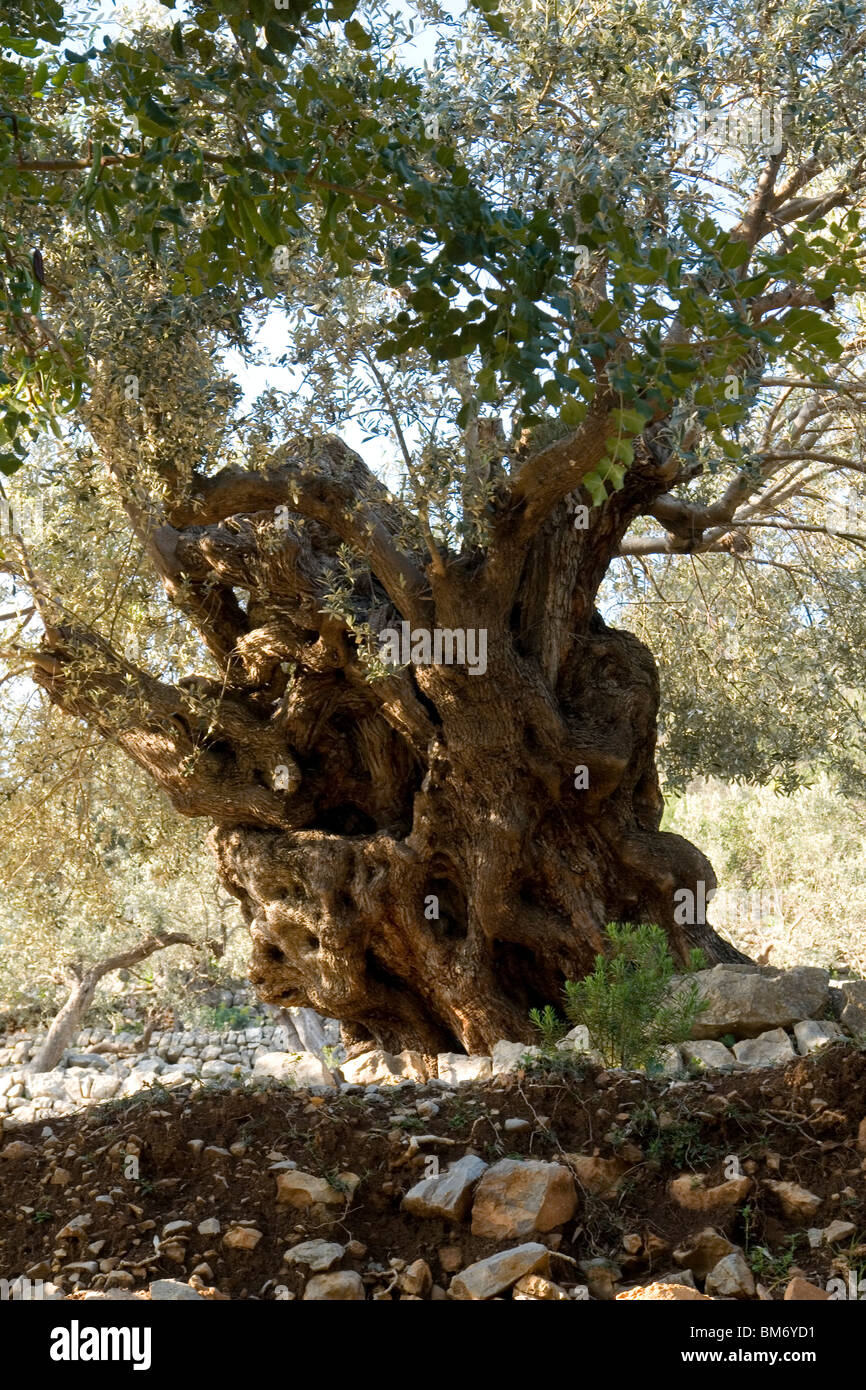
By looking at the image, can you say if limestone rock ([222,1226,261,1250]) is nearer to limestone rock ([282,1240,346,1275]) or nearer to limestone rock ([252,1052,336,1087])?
limestone rock ([282,1240,346,1275])

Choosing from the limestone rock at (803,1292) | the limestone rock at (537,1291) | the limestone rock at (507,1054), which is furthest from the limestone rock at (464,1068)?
the limestone rock at (803,1292)

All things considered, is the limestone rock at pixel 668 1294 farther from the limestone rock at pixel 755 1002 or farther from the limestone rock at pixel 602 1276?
the limestone rock at pixel 755 1002

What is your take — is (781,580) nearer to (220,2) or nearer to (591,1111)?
(591,1111)

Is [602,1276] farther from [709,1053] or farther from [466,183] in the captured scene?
[466,183]

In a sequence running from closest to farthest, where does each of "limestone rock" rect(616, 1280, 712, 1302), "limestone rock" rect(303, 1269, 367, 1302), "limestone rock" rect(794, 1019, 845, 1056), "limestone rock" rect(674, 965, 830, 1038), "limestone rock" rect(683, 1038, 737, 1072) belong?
"limestone rock" rect(616, 1280, 712, 1302) < "limestone rock" rect(303, 1269, 367, 1302) < "limestone rock" rect(683, 1038, 737, 1072) < "limestone rock" rect(794, 1019, 845, 1056) < "limestone rock" rect(674, 965, 830, 1038)

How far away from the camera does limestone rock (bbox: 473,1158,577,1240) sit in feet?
12.3

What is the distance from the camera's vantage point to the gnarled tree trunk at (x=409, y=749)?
24.4 feet

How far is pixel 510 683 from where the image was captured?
755cm

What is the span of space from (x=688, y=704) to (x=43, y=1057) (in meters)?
12.8

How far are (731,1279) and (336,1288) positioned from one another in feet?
3.78

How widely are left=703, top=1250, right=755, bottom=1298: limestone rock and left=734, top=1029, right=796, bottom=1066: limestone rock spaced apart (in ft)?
8.90

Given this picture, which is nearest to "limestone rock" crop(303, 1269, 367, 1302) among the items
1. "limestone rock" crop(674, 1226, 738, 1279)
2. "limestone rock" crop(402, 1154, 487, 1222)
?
"limestone rock" crop(402, 1154, 487, 1222)

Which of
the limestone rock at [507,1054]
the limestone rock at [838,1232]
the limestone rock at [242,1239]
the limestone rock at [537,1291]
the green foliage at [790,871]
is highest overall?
the green foliage at [790,871]

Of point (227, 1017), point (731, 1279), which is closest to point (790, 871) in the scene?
point (227, 1017)
